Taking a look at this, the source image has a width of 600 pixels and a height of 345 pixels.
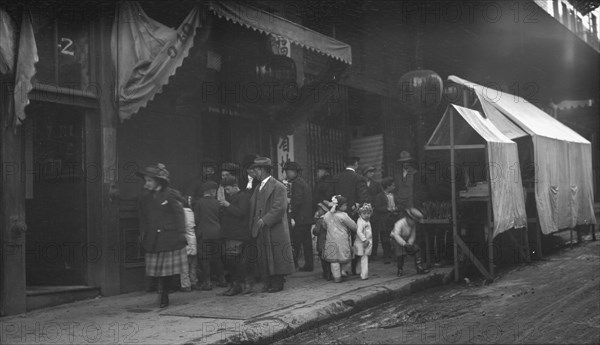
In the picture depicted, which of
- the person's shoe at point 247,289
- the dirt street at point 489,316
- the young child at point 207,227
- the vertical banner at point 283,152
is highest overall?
the vertical banner at point 283,152

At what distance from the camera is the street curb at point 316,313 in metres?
6.65

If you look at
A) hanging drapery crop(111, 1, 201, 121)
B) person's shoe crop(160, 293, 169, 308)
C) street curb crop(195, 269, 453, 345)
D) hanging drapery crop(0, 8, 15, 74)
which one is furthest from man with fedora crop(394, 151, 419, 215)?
hanging drapery crop(0, 8, 15, 74)

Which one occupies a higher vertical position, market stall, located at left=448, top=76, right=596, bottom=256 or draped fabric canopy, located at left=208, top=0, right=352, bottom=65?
draped fabric canopy, located at left=208, top=0, right=352, bottom=65

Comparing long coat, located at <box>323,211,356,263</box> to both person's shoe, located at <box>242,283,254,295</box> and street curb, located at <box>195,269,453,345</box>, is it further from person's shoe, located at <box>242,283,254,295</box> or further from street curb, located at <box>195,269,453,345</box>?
person's shoe, located at <box>242,283,254,295</box>

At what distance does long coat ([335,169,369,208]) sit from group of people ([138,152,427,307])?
0.02m

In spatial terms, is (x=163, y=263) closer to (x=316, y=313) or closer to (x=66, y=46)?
(x=316, y=313)

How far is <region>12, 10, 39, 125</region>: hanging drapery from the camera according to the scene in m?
7.55

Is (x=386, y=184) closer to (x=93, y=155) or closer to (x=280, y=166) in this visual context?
(x=280, y=166)

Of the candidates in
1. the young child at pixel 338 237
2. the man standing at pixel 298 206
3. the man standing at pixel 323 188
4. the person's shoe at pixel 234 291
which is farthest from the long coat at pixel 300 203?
the person's shoe at pixel 234 291

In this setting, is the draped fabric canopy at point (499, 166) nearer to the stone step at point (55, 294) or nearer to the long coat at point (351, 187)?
the long coat at point (351, 187)

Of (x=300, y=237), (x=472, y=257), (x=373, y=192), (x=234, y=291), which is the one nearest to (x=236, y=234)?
(x=234, y=291)

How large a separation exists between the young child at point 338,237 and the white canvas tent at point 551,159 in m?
3.39

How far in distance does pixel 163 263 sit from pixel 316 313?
6.48 ft

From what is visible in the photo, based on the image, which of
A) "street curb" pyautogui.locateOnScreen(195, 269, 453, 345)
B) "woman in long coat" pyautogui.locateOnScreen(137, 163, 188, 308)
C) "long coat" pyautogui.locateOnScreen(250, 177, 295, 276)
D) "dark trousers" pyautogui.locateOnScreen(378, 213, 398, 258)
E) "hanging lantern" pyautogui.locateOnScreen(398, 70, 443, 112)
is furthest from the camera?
"dark trousers" pyautogui.locateOnScreen(378, 213, 398, 258)
